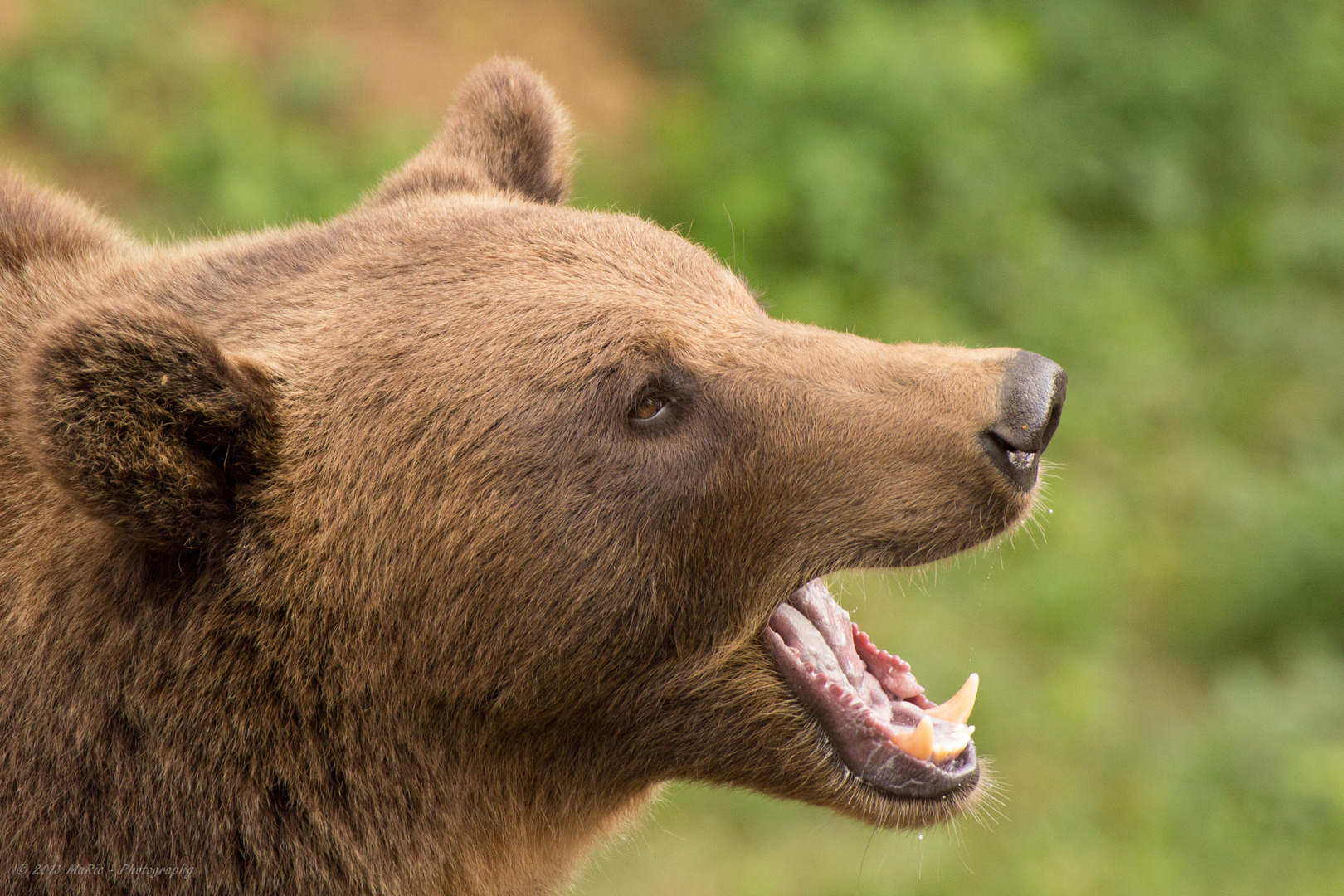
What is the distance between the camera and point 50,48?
8.27 metres

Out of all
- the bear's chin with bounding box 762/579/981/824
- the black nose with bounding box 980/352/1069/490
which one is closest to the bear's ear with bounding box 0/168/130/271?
the bear's chin with bounding box 762/579/981/824

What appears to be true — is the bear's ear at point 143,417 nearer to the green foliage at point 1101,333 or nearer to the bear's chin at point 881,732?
the bear's chin at point 881,732

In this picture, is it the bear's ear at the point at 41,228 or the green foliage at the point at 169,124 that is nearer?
the bear's ear at the point at 41,228

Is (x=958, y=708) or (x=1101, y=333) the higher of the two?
(x=1101, y=333)

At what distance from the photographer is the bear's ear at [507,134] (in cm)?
360

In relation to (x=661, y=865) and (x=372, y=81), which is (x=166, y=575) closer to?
(x=661, y=865)

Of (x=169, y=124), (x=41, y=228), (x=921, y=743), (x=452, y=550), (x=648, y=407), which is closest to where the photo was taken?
(x=452, y=550)

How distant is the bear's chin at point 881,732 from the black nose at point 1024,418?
1.84 ft

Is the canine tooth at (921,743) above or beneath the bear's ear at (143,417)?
above

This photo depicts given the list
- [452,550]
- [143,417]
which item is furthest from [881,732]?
[143,417]

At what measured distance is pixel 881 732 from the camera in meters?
3.05

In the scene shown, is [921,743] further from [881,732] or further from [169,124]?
[169,124]

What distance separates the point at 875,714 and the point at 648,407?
0.89m

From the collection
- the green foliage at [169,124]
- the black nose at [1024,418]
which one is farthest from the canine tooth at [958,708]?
the green foliage at [169,124]
